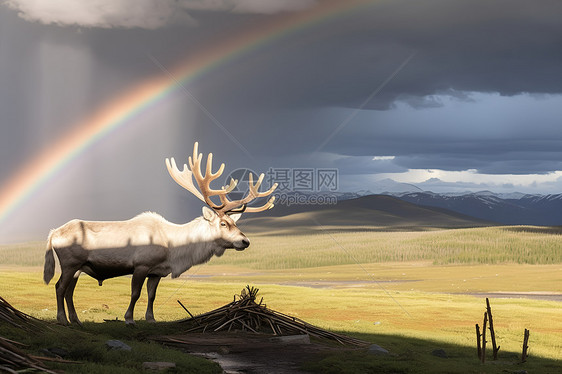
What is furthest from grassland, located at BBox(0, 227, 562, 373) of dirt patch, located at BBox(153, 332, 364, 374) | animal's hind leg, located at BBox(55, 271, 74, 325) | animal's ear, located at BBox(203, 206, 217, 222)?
animal's ear, located at BBox(203, 206, 217, 222)

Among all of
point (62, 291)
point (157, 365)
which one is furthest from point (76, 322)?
point (157, 365)

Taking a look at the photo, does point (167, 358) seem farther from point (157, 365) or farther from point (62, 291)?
point (62, 291)

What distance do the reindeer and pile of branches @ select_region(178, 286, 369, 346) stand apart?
1.56 m

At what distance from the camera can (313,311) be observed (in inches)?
1084

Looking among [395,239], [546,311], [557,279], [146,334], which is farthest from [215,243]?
[395,239]

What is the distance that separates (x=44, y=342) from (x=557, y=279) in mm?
55465

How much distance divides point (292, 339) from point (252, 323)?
5.62 feet

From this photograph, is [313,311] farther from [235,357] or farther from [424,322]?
[235,357]

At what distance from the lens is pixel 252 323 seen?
16.8 meters

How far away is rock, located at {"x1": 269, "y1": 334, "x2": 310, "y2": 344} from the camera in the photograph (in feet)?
50.0

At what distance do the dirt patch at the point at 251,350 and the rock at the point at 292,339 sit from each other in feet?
0.34

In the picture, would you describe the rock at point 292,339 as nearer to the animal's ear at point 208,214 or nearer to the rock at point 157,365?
the animal's ear at point 208,214

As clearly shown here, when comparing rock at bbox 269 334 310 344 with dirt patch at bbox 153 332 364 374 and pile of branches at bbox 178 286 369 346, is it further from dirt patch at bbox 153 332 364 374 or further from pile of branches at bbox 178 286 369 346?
pile of branches at bbox 178 286 369 346

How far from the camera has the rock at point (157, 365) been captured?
11.7 metres
